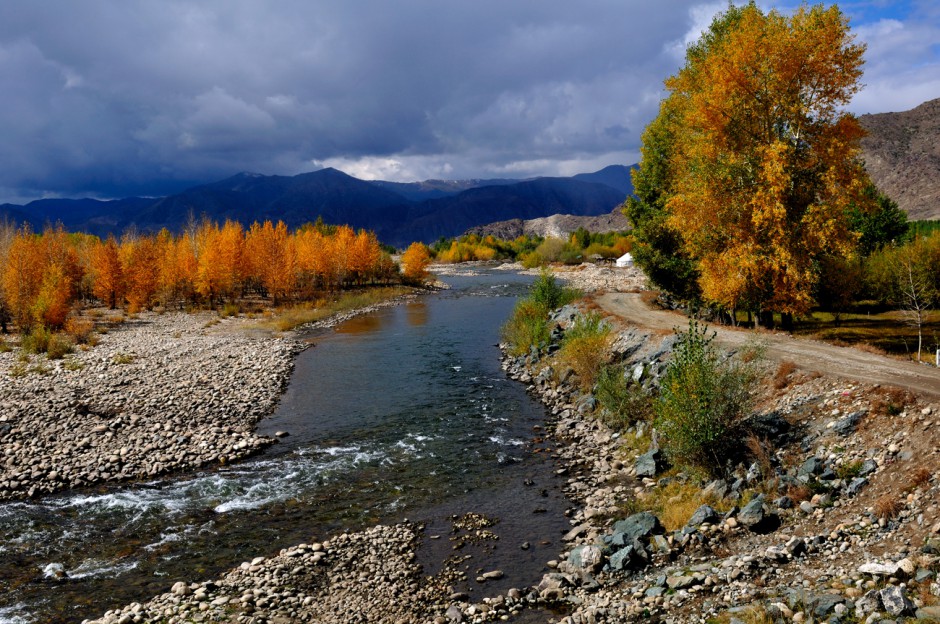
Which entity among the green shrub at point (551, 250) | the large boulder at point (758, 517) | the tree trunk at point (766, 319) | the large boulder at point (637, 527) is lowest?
the large boulder at point (637, 527)

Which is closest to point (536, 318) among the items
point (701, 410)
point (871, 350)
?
point (871, 350)

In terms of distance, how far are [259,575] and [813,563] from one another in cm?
1305

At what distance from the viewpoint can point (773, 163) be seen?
2628 cm

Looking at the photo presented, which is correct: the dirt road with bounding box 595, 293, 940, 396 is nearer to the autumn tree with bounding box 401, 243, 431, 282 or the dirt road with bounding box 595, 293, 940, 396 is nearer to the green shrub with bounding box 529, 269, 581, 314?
the green shrub with bounding box 529, 269, 581, 314

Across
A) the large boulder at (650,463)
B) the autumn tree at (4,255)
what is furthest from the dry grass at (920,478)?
the autumn tree at (4,255)

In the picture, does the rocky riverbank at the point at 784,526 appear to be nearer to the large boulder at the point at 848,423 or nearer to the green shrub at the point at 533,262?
the large boulder at the point at 848,423

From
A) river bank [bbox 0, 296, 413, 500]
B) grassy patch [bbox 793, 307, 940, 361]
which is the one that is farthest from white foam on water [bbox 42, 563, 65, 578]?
grassy patch [bbox 793, 307, 940, 361]

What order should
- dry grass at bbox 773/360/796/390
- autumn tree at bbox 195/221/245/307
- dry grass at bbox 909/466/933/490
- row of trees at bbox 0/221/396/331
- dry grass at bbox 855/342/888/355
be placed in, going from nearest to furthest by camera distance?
dry grass at bbox 909/466/933/490 < dry grass at bbox 773/360/796/390 < dry grass at bbox 855/342/888/355 < row of trees at bbox 0/221/396/331 < autumn tree at bbox 195/221/245/307

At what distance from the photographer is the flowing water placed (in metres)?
14.6

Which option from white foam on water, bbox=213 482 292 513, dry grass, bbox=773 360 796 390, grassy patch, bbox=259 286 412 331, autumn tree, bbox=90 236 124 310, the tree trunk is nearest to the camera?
white foam on water, bbox=213 482 292 513

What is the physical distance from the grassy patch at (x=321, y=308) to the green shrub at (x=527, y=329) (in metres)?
25.0

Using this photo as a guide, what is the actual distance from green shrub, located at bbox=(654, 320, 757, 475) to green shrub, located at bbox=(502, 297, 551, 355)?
20784 millimetres

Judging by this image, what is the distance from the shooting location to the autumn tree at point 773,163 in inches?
1029

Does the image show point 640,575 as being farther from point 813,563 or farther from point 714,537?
point 813,563
